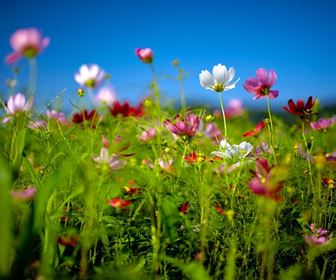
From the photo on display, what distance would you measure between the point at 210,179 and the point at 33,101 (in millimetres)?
678

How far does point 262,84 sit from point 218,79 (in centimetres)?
13

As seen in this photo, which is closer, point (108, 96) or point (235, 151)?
point (235, 151)

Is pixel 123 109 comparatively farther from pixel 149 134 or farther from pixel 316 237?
pixel 316 237

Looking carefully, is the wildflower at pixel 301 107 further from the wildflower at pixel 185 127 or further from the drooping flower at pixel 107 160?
the drooping flower at pixel 107 160

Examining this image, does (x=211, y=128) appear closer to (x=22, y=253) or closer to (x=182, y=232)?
(x=182, y=232)

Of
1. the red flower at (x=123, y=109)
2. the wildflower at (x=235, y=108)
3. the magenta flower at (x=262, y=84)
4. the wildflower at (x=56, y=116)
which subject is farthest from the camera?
the wildflower at (x=235, y=108)

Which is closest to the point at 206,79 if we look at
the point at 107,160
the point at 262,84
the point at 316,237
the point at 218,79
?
the point at 218,79

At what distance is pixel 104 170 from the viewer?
0.85 m

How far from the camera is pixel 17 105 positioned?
46.0 inches

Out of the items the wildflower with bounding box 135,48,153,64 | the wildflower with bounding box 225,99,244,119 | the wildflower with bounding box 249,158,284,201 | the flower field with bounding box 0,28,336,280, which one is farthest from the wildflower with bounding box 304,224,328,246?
the wildflower with bounding box 225,99,244,119

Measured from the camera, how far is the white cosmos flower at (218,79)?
110 cm

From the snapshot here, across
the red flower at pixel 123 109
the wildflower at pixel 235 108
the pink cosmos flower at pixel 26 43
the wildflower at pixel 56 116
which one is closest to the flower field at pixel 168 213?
the pink cosmos flower at pixel 26 43

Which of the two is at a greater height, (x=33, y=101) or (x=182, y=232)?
(x=33, y=101)

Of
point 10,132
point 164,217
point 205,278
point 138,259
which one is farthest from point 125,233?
point 10,132
